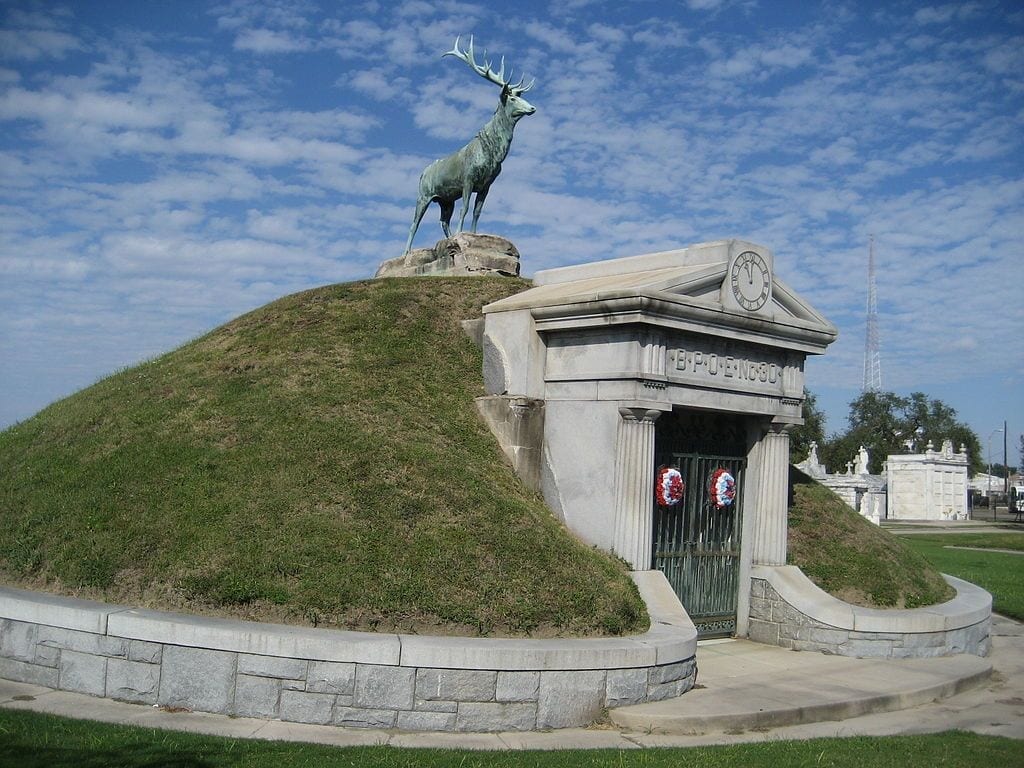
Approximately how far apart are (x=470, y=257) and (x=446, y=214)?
2083 mm

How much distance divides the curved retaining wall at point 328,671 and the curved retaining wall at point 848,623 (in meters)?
3.44

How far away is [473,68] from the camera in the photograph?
620 inches

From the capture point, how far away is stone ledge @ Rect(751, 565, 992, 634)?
981cm

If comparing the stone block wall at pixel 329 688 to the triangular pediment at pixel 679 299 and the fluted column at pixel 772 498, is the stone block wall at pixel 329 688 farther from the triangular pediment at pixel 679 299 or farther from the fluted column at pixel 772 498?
the fluted column at pixel 772 498

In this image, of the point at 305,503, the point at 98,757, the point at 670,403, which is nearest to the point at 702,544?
the point at 670,403

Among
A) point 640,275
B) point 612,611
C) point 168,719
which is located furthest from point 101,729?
point 640,275

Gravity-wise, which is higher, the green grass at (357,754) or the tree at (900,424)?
the tree at (900,424)

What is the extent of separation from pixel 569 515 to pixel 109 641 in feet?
15.4

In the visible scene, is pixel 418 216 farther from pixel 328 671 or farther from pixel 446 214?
pixel 328 671

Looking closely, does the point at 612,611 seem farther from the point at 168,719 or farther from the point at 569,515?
the point at 168,719

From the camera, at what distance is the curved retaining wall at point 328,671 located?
22.2 feet

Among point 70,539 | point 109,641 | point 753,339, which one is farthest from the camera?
point 753,339

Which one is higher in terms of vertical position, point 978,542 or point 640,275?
point 640,275

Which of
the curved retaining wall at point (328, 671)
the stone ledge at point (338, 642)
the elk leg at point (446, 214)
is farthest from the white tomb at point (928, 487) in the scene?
the curved retaining wall at point (328, 671)
